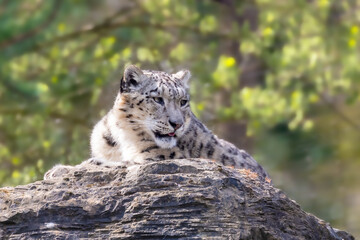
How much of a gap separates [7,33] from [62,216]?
10690mm

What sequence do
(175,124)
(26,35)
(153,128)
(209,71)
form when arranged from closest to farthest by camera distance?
1. (175,124)
2. (153,128)
3. (26,35)
4. (209,71)

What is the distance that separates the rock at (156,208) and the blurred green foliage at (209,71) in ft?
28.6

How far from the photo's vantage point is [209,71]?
699 inches

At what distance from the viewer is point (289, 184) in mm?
19672

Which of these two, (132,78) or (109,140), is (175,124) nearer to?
(132,78)

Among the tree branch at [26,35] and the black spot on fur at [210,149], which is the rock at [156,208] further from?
the tree branch at [26,35]

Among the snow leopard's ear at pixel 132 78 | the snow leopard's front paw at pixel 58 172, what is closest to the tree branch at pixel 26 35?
the snow leopard's ear at pixel 132 78

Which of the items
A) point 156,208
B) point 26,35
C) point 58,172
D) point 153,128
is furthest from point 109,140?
point 26,35

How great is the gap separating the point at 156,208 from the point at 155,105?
2.28m

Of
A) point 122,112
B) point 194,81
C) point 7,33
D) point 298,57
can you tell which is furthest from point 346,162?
point 122,112

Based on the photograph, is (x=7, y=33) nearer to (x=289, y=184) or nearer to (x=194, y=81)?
(x=194, y=81)

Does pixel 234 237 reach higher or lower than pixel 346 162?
lower

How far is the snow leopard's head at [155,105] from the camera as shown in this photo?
791 cm

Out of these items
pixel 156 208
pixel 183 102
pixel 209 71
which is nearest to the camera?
pixel 156 208
